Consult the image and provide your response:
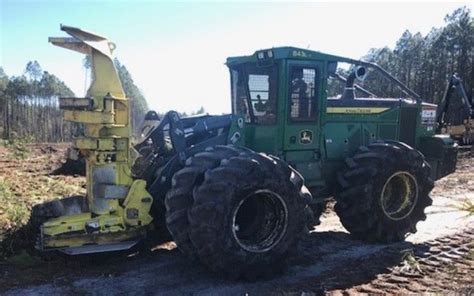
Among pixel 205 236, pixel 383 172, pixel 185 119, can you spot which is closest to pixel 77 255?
pixel 205 236

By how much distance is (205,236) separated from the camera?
5.15 metres

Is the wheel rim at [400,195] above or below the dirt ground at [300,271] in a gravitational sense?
above

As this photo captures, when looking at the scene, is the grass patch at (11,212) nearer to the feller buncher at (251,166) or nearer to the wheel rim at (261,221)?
the feller buncher at (251,166)

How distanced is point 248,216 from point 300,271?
94 centimetres

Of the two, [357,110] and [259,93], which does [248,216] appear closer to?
[259,93]

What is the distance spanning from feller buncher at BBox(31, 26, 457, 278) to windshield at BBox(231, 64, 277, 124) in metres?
0.02

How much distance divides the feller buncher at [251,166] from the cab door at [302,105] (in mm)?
18

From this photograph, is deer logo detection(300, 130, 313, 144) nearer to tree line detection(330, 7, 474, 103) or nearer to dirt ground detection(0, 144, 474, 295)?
dirt ground detection(0, 144, 474, 295)

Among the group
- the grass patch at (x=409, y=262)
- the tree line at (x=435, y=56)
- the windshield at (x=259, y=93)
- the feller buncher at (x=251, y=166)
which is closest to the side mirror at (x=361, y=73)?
the feller buncher at (x=251, y=166)

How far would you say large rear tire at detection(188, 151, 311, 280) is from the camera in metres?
5.19

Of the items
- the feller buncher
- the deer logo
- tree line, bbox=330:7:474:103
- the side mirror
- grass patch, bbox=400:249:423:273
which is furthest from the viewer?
tree line, bbox=330:7:474:103

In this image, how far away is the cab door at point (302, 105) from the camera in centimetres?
698

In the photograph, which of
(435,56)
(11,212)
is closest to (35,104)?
(435,56)

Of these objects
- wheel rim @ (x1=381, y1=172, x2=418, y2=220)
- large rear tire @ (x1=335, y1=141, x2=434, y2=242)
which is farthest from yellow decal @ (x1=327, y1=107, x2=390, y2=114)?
wheel rim @ (x1=381, y1=172, x2=418, y2=220)
